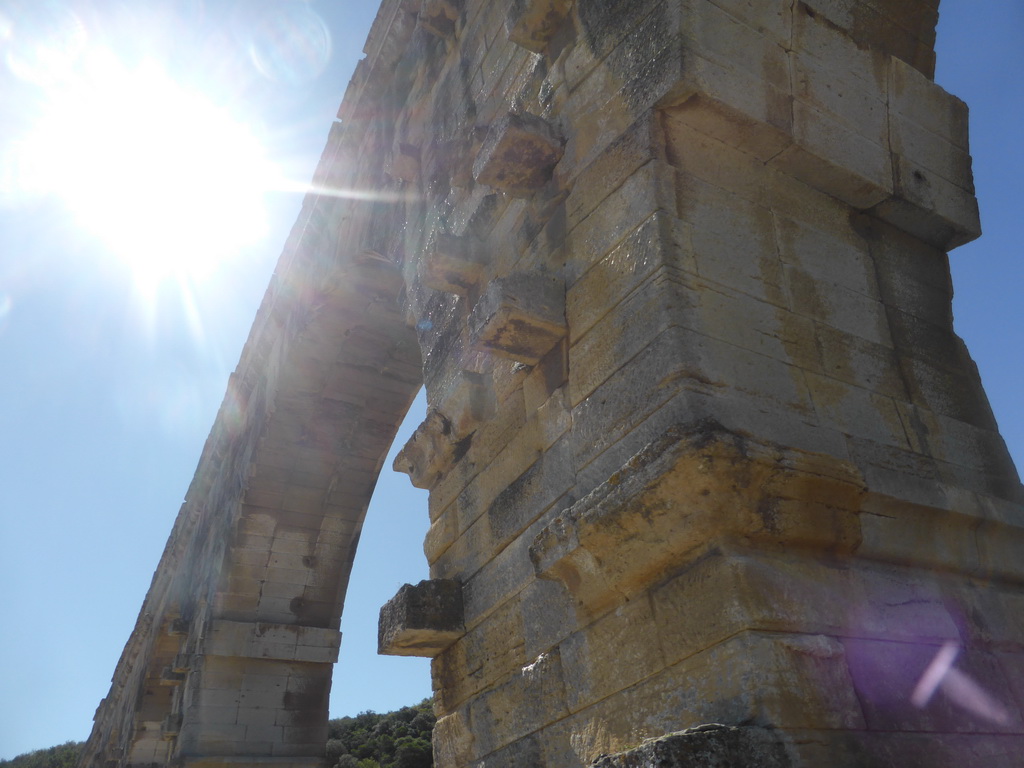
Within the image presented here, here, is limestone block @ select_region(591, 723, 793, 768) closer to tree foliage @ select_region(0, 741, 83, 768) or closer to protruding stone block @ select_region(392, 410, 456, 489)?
protruding stone block @ select_region(392, 410, 456, 489)

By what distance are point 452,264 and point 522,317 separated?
90 cm

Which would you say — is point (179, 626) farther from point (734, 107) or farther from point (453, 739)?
point (734, 107)

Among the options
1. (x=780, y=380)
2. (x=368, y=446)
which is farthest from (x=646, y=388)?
(x=368, y=446)

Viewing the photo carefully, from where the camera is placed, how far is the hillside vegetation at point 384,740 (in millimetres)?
14192

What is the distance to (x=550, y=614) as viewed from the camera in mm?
2385

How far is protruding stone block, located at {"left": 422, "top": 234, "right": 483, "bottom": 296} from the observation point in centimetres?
330

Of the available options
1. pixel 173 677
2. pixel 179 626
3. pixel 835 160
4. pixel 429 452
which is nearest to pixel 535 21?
pixel 835 160

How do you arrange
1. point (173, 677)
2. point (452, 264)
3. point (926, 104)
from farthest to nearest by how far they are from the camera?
point (173, 677), point (452, 264), point (926, 104)

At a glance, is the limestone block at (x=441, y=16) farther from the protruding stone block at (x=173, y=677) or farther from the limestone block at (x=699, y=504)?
the protruding stone block at (x=173, y=677)

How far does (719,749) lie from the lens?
1529 millimetres

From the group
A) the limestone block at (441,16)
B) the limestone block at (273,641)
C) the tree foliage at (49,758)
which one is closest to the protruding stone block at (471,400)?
the limestone block at (441,16)

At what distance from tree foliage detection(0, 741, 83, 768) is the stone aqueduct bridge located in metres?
28.2

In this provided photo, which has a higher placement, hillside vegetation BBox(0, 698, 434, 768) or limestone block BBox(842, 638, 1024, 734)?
hillside vegetation BBox(0, 698, 434, 768)

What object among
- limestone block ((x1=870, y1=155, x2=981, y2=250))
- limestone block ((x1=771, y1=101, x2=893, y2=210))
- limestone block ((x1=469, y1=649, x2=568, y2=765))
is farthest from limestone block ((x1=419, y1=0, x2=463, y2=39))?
limestone block ((x1=469, y1=649, x2=568, y2=765))
